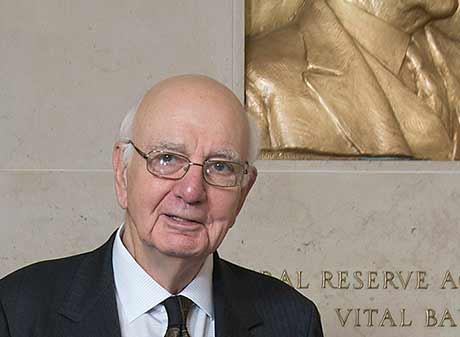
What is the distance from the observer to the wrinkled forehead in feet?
6.21

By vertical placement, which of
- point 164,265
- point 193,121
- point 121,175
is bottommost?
point 164,265

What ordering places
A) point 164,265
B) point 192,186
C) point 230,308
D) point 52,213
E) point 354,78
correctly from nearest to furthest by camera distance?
point 192,186 → point 164,265 → point 230,308 → point 52,213 → point 354,78

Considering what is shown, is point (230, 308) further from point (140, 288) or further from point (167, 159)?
point (167, 159)

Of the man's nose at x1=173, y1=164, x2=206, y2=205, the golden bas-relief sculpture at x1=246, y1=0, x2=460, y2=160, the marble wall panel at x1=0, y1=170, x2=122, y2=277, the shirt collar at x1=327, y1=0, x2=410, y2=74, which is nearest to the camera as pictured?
the man's nose at x1=173, y1=164, x2=206, y2=205

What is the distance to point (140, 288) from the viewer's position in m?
1.97

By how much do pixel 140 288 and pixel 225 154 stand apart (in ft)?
0.98

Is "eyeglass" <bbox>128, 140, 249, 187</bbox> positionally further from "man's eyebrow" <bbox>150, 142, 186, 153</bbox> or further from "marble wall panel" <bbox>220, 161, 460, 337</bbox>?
"marble wall panel" <bbox>220, 161, 460, 337</bbox>

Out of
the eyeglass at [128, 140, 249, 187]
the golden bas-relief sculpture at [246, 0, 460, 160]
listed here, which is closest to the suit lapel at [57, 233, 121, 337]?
the eyeglass at [128, 140, 249, 187]

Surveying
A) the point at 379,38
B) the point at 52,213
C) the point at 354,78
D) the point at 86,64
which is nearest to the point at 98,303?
the point at 52,213

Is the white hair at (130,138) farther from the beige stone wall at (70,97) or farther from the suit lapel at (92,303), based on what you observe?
the beige stone wall at (70,97)

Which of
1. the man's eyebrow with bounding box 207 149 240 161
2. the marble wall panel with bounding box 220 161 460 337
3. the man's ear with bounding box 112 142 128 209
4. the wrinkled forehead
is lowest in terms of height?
the marble wall panel with bounding box 220 161 460 337

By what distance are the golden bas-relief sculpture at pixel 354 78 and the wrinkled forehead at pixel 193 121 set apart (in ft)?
5.63

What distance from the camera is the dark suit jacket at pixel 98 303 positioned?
6.35ft

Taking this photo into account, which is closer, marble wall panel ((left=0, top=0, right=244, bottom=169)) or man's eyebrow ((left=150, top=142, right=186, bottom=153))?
man's eyebrow ((left=150, top=142, right=186, bottom=153))
